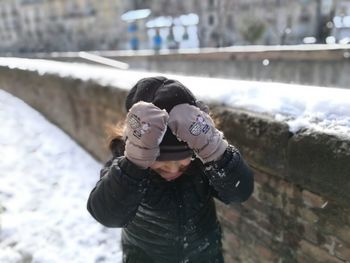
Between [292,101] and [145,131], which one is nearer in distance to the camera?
[145,131]

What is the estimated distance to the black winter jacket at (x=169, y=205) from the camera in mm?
1650

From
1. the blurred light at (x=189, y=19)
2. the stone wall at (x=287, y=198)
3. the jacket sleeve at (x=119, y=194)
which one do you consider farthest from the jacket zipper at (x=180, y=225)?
the blurred light at (x=189, y=19)

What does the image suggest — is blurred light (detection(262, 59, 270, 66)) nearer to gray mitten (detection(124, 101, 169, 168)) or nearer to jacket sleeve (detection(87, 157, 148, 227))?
jacket sleeve (detection(87, 157, 148, 227))

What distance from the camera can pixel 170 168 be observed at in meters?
1.72

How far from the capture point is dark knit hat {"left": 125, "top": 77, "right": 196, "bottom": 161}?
1.61 metres

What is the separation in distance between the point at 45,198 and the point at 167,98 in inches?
118

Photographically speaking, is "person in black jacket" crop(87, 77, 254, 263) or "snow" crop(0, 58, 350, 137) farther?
"snow" crop(0, 58, 350, 137)

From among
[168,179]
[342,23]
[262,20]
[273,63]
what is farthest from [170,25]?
[168,179]

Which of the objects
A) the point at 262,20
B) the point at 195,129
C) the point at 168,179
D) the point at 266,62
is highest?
the point at 195,129

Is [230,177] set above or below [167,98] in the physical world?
below

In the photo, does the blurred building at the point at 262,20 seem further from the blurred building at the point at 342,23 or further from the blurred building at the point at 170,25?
the blurred building at the point at 342,23

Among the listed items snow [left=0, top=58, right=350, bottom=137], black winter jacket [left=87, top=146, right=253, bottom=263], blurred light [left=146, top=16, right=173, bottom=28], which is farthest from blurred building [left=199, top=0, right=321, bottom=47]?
black winter jacket [left=87, top=146, right=253, bottom=263]

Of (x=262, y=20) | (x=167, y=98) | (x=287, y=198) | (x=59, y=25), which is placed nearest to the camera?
(x=167, y=98)

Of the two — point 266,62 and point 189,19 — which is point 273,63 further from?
point 189,19
